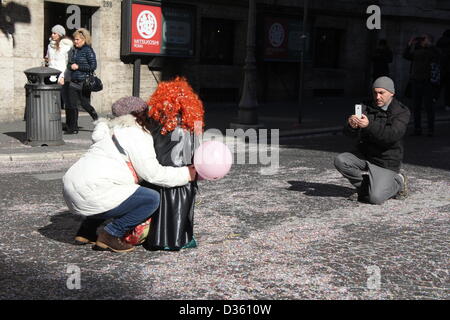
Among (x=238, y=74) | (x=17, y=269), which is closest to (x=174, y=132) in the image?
(x=17, y=269)

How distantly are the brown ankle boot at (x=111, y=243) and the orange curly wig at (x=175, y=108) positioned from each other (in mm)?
919

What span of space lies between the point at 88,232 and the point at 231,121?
9889 millimetres

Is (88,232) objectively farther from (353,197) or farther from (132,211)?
(353,197)

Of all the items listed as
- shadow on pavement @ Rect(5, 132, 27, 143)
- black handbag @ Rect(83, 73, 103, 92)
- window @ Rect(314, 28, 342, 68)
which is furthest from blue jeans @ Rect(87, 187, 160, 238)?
window @ Rect(314, 28, 342, 68)

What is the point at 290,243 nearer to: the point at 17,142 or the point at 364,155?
the point at 364,155

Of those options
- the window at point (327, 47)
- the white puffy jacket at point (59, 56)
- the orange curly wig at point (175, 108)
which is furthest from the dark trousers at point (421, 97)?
the orange curly wig at point (175, 108)

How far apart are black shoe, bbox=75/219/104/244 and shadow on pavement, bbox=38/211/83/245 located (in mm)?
101

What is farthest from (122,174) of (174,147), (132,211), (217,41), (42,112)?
(217,41)

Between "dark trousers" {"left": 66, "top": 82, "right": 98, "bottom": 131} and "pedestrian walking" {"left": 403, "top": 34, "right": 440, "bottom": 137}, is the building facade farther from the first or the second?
"pedestrian walking" {"left": 403, "top": 34, "right": 440, "bottom": 137}

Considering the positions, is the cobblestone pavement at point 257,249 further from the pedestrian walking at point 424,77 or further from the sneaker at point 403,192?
the pedestrian walking at point 424,77

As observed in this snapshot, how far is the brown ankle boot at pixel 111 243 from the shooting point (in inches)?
208

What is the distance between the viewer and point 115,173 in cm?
509

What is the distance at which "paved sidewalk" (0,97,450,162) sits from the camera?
33.5ft

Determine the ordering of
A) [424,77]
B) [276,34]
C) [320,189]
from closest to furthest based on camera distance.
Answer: [320,189] → [424,77] → [276,34]
